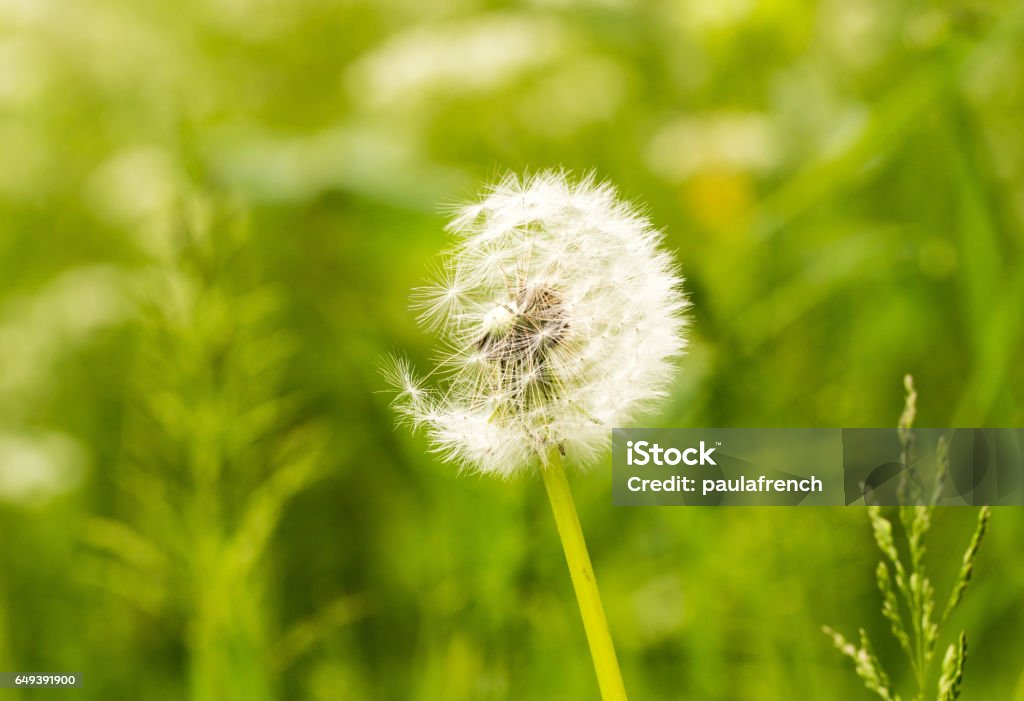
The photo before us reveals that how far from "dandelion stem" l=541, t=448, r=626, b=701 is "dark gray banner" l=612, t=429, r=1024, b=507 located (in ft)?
1.65

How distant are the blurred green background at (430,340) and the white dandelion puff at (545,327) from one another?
0.09 m

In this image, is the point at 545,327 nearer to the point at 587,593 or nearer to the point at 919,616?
the point at 587,593

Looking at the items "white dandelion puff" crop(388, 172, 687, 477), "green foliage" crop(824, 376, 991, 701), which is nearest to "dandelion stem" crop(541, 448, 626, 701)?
"white dandelion puff" crop(388, 172, 687, 477)

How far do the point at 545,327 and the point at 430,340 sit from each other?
2.06m

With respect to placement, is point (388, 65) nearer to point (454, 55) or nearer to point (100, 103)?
point (454, 55)

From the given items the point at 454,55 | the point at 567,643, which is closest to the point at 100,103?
the point at 454,55

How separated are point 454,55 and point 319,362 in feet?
3.56

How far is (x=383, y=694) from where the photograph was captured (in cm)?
213

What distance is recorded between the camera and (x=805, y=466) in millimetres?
1608

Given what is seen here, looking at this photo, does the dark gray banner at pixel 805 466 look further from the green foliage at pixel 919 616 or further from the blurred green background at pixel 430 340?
the green foliage at pixel 919 616

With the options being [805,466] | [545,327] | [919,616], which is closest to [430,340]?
[805,466]

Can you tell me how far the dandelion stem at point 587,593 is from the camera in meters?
0.60

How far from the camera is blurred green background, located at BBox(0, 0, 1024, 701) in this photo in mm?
1610

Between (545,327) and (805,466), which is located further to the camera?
(805,466)
